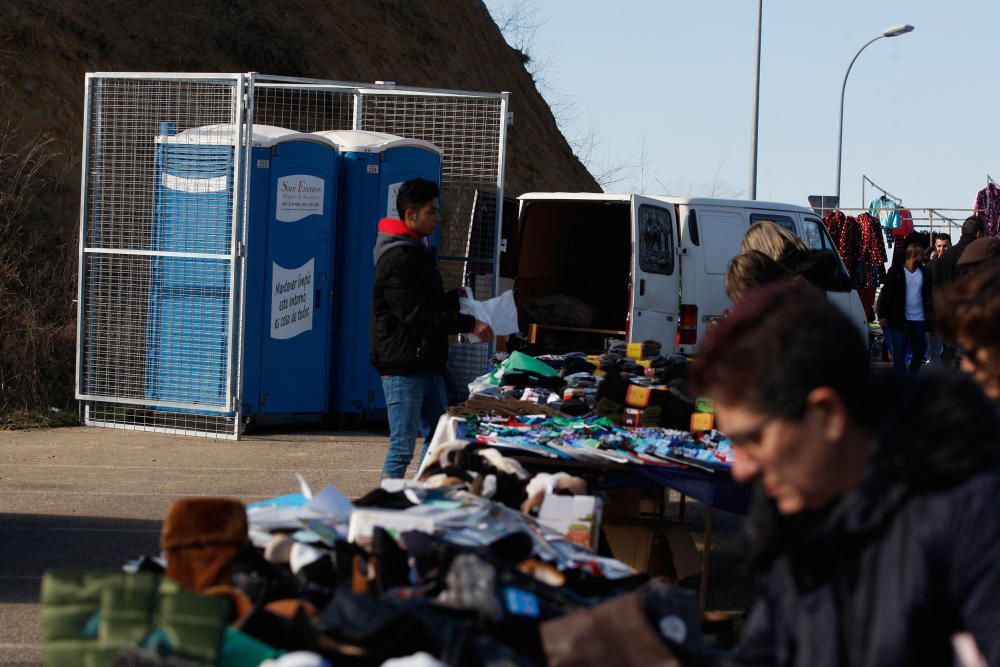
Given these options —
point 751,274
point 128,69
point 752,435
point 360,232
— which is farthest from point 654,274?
point 128,69

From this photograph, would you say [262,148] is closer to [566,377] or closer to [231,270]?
[231,270]

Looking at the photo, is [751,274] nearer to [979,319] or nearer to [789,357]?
[979,319]

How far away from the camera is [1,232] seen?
541 inches

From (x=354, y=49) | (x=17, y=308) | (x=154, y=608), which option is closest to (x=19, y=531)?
(x=154, y=608)

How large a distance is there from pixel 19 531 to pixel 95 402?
4730mm

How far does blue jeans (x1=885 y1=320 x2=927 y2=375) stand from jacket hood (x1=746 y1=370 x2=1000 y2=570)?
1377 centimetres

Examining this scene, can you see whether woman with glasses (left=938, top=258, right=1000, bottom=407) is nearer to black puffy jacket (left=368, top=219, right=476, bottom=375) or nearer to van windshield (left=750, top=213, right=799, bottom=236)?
black puffy jacket (left=368, top=219, right=476, bottom=375)

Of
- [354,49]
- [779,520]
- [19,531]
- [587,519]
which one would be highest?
[354,49]

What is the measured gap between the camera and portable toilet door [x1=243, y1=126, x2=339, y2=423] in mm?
10875

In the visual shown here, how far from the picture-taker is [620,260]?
42.9 ft

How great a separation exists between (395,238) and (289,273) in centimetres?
450

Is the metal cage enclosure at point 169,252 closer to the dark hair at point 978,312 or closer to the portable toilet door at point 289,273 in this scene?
the portable toilet door at point 289,273

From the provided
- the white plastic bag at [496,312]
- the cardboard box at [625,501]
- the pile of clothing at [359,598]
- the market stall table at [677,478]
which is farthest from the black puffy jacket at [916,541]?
the white plastic bag at [496,312]

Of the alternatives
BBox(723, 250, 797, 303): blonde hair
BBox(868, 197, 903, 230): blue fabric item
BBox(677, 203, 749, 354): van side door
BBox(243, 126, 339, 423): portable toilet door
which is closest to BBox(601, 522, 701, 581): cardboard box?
BBox(723, 250, 797, 303): blonde hair
